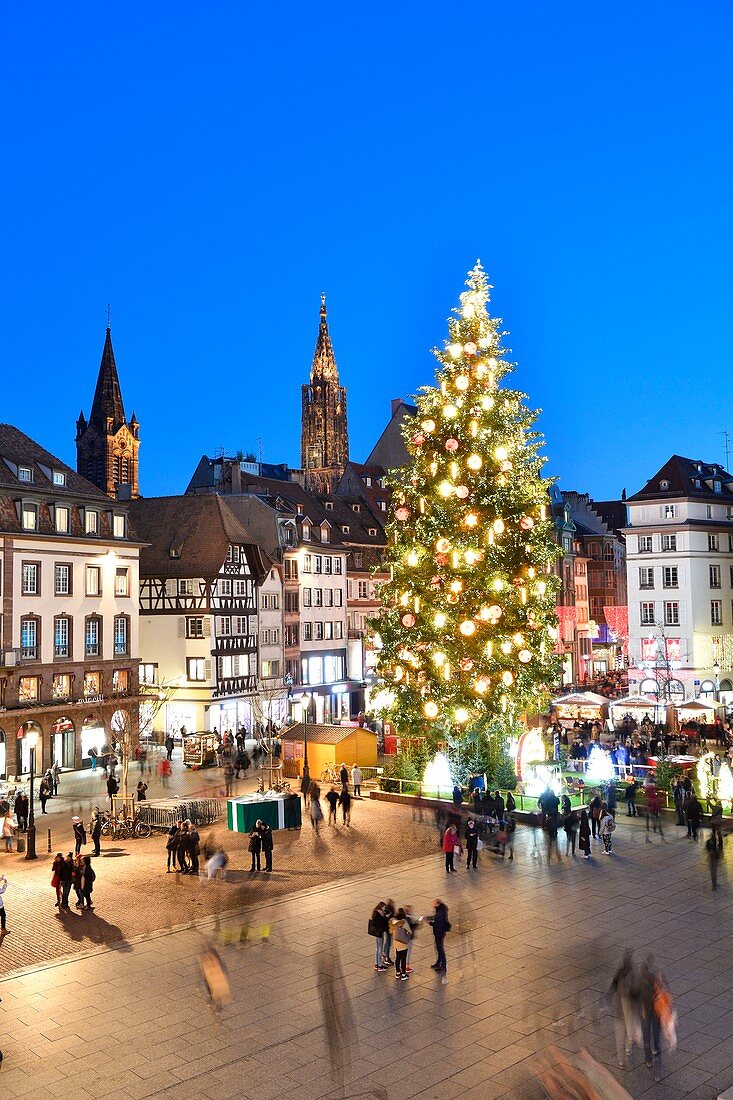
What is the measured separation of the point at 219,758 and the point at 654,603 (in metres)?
30.3

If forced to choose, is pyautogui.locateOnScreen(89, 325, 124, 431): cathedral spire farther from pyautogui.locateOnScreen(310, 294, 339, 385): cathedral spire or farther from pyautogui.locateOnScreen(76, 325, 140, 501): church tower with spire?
pyautogui.locateOnScreen(310, 294, 339, 385): cathedral spire

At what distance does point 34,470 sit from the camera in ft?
149

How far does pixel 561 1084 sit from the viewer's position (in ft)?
38.0

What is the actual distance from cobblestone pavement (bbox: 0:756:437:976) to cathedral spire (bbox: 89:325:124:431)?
→ 326 feet

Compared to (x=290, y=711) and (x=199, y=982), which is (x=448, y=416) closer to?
(x=199, y=982)

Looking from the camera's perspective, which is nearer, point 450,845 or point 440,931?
point 440,931

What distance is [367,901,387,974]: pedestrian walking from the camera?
57.3ft

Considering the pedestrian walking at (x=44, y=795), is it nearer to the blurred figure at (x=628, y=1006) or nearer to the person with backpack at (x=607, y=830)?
the person with backpack at (x=607, y=830)

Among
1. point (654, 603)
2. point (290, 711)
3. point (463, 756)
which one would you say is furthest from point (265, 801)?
point (654, 603)

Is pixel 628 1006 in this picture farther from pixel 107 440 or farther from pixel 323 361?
pixel 323 361

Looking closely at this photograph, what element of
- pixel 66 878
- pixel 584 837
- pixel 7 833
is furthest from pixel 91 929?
pixel 584 837

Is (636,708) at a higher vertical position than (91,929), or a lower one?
higher

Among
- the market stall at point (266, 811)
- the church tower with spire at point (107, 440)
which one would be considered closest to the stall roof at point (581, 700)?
the market stall at point (266, 811)

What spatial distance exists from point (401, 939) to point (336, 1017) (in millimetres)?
2291
